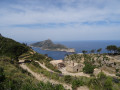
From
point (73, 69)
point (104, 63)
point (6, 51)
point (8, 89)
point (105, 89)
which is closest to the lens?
point (8, 89)

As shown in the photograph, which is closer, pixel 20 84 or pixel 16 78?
pixel 20 84

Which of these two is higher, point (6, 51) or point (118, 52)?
point (6, 51)

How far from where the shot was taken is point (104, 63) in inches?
1991

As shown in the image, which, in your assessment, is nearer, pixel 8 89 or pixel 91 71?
pixel 8 89

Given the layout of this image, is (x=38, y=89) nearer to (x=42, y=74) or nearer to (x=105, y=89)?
(x=105, y=89)

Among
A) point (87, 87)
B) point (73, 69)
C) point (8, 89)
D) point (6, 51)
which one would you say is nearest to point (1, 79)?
point (8, 89)

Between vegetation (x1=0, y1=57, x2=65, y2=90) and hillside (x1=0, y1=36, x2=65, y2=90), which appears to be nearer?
vegetation (x1=0, y1=57, x2=65, y2=90)

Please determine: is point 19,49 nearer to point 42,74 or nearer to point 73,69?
point 42,74

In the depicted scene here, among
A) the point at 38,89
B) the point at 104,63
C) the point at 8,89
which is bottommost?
the point at 104,63

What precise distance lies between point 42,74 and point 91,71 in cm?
1637

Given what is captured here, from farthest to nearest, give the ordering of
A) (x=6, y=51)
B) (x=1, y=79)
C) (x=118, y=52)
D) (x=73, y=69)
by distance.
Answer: (x=118, y=52) < (x=73, y=69) < (x=6, y=51) < (x=1, y=79)

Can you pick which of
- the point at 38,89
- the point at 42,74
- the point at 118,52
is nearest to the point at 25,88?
the point at 38,89

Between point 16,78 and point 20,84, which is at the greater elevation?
point 20,84

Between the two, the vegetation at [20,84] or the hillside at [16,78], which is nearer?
the vegetation at [20,84]
